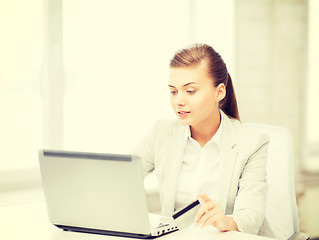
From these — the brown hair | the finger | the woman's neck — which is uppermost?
the brown hair

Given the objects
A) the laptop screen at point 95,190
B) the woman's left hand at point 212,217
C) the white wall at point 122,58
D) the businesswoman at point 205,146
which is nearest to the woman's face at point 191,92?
the businesswoman at point 205,146

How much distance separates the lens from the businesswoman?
63.8 inches

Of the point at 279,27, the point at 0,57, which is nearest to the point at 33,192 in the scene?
the point at 0,57

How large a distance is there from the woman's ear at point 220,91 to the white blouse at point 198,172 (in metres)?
0.12

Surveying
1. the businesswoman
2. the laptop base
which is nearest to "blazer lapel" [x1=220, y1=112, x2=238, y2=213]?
the businesswoman

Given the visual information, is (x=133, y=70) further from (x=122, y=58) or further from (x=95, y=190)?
(x=95, y=190)

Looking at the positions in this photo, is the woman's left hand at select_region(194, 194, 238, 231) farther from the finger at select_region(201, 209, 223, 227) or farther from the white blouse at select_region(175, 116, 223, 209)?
the white blouse at select_region(175, 116, 223, 209)

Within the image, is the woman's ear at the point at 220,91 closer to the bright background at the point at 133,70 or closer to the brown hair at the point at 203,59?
the brown hair at the point at 203,59

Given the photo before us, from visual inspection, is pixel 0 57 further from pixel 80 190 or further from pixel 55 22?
pixel 80 190

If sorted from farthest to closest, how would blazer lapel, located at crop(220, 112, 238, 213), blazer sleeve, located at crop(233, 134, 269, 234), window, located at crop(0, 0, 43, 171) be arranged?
window, located at crop(0, 0, 43, 171), blazer lapel, located at crop(220, 112, 238, 213), blazer sleeve, located at crop(233, 134, 269, 234)

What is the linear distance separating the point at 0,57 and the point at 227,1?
1517mm

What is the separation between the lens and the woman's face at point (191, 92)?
162 centimetres

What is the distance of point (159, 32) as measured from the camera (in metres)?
2.72

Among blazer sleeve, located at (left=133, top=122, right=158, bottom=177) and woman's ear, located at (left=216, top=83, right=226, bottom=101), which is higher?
woman's ear, located at (left=216, top=83, right=226, bottom=101)
